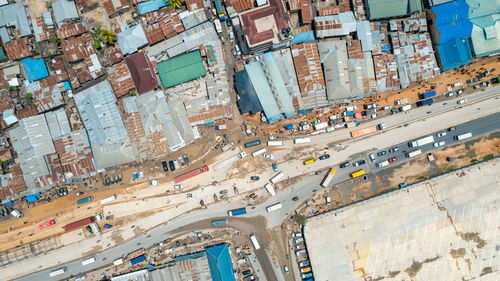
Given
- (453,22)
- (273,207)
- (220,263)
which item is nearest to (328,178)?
(273,207)

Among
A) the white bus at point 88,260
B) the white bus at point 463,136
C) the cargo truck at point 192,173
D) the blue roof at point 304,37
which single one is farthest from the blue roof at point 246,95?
the white bus at point 88,260

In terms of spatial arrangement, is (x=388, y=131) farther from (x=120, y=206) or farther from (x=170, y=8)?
(x=120, y=206)

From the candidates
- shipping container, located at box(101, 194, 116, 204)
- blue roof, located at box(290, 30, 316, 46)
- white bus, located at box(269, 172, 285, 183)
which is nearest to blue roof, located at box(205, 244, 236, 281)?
white bus, located at box(269, 172, 285, 183)

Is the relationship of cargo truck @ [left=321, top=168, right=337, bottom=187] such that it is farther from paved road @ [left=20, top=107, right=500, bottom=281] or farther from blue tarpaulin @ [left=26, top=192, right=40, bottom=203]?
blue tarpaulin @ [left=26, top=192, right=40, bottom=203]

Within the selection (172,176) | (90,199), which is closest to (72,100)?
(90,199)

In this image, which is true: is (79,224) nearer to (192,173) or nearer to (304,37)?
(192,173)
